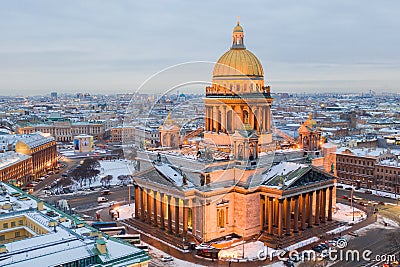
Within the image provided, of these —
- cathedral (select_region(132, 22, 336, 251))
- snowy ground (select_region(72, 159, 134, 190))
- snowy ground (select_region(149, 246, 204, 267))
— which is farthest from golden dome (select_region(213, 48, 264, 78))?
snowy ground (select_region(149, 246, 204, 267))

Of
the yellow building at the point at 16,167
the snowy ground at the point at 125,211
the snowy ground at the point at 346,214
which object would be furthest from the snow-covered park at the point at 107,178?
the snowy ground at the point at 346,214

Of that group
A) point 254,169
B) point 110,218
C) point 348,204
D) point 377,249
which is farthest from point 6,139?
point 377,249

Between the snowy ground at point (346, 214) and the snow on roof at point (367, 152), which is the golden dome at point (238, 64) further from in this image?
the snow on roof at point (367, 152)

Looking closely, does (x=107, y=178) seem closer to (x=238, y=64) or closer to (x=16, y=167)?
(x=16, y=167)

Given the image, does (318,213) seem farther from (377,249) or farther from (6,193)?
(6,193)

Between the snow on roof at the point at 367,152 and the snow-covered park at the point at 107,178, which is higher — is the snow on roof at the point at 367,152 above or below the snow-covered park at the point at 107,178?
above
